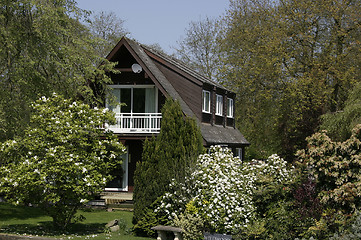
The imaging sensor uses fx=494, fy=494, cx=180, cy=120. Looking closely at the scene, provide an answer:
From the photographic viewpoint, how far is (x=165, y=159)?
1880 centimetres

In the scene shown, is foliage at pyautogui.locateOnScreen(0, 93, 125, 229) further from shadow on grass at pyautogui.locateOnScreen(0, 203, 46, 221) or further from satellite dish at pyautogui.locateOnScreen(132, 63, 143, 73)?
satellite dish at pyautogui.locateOnScreen(132, 63, 143, 73)

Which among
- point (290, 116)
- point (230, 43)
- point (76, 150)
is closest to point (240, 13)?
point (230, 43)

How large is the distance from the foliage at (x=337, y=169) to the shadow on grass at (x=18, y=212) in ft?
45.6

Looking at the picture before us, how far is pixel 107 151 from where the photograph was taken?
18.8m

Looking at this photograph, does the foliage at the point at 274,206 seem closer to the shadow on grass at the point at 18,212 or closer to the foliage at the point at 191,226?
the foliage at the point at 191,226

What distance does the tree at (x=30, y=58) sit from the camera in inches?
818

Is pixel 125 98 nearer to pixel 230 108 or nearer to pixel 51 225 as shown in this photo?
pixel 230 108

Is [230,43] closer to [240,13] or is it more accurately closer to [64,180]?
[240,13]

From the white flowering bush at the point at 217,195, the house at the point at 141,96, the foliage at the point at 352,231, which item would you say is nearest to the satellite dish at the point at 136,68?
the house at the point at 141,96

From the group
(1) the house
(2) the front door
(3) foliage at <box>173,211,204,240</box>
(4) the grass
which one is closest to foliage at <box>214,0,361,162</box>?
(1) the house

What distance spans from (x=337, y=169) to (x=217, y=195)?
13.9ft

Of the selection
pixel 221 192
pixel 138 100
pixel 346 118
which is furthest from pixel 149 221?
pixel 346 118

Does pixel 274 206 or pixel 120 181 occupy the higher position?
pixel 120 181

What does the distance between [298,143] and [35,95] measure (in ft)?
73.3
